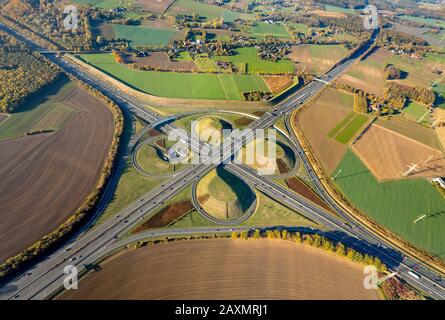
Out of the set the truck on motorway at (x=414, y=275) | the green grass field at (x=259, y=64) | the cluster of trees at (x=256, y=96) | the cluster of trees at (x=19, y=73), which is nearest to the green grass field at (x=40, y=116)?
the cluster of trees at (x=19, y=73)

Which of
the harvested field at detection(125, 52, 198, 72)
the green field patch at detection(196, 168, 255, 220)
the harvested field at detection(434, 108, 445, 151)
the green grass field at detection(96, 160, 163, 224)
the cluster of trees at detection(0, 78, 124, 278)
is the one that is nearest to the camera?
the cluster of trees at detection(0, 78, 124, 278)

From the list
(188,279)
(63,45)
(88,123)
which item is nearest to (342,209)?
(188,279)

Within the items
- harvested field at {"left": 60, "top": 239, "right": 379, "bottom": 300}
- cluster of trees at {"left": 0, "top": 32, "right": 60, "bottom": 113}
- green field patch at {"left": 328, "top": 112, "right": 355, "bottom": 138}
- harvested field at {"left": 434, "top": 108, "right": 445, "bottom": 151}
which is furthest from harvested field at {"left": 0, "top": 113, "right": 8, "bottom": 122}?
harvested field at {"left": 434, "top": 108, "right": 445, "bottom": 151}

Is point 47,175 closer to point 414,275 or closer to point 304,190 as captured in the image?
point 304,190

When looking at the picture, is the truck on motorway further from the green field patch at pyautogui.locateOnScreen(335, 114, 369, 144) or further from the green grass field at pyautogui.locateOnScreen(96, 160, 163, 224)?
the green grass field at pyautogui.locateOnScreen(96, 160, 163, 224)

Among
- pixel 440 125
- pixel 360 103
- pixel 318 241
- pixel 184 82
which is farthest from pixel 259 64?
pixel 318 241
